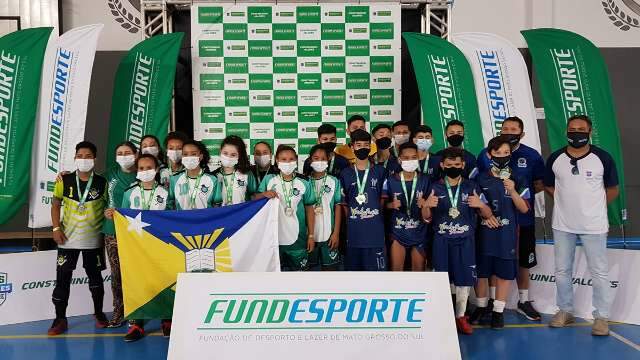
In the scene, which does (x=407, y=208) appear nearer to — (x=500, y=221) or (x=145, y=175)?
(x=500, y=221)

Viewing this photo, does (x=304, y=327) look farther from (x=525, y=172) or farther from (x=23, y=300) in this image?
(x=23, y=300)

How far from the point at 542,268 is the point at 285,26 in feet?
14.8

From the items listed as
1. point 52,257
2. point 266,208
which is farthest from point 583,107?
point 52,257

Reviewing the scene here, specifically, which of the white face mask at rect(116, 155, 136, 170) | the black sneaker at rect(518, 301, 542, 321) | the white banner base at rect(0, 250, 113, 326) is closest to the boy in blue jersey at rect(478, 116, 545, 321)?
the black sneaker at rect(518, 301, 542, 321)

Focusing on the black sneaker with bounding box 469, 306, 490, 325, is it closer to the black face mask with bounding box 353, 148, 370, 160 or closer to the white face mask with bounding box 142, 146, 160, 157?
the black face mask with bounding box 353, 148, 370, 160

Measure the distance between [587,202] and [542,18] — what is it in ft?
16.3

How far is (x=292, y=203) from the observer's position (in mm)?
4078

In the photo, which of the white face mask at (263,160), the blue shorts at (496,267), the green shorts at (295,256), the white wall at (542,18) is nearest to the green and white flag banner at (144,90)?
the white face mask at (263,160)

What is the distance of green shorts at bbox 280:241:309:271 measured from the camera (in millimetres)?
4176

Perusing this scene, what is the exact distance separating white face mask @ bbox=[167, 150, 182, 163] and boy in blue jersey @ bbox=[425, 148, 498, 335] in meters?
2.30

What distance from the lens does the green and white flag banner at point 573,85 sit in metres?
6.12

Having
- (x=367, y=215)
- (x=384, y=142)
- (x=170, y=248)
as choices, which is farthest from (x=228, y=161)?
(x=384, y=142)

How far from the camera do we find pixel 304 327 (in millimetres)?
2930

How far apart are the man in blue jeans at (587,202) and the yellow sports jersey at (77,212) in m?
4.15
